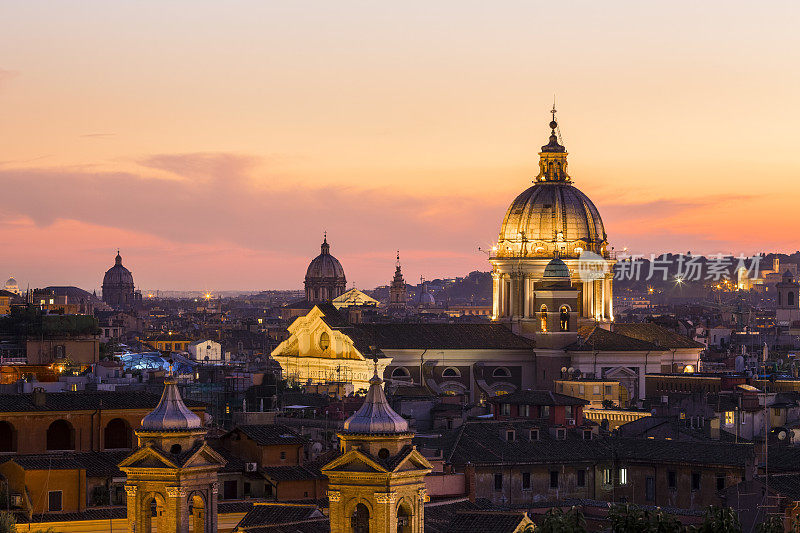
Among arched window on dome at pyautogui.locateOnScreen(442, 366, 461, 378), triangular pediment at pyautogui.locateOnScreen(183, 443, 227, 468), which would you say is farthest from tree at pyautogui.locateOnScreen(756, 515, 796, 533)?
arched window on dome at pyautogui.locateOnScreen(442, 366, 461, 378)

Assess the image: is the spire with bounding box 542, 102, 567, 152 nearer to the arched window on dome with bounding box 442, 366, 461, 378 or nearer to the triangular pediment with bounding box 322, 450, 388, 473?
the arched window on dome with bounding box 442, 366, 461, 378

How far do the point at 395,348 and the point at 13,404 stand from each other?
44273mm

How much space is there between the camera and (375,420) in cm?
3891

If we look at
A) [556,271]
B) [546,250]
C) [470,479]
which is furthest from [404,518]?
[546,250]

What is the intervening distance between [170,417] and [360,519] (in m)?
4.82

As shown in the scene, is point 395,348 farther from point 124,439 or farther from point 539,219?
point 124,439

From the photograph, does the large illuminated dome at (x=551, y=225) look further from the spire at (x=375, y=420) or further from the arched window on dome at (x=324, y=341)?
the spire at (x=375, y=420)

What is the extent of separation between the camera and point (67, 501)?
49469 mm

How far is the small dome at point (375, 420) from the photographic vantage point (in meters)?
38.8

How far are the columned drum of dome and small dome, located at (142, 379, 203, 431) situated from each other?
199 ft

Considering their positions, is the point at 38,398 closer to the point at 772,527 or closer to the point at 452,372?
the point at 772,527

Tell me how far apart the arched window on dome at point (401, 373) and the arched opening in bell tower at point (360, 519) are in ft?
191

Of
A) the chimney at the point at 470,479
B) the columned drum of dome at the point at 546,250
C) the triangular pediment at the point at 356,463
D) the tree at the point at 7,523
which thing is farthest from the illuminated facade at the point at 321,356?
the triangular pediment at the point at 356,463

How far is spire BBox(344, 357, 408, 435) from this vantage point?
127ft
